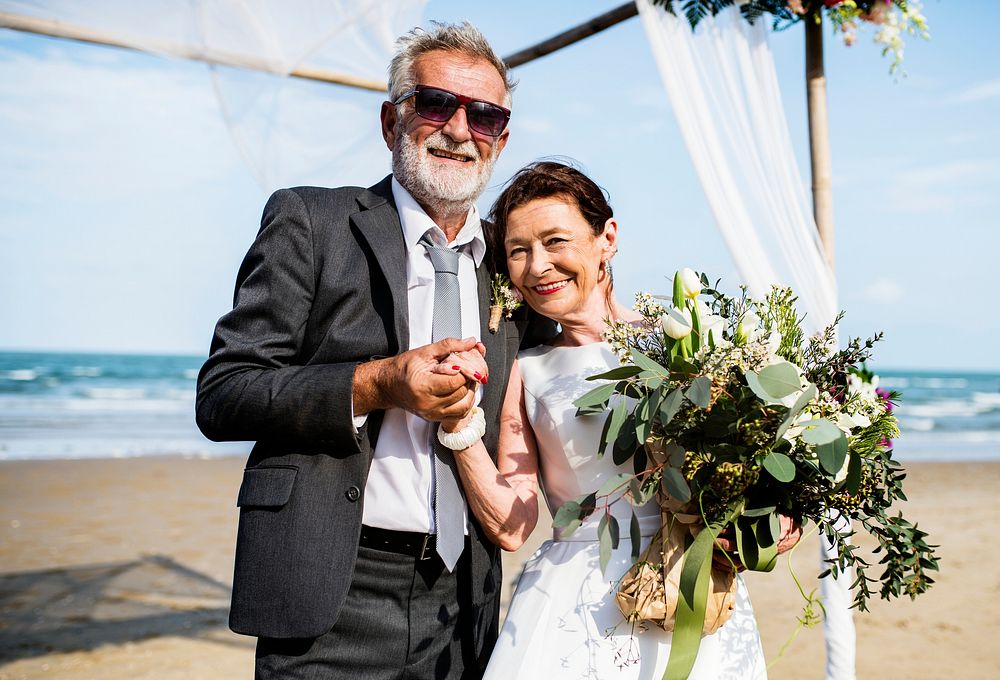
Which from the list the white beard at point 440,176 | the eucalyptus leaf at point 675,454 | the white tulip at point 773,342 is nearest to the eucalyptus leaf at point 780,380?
the white tulip at point 773,342

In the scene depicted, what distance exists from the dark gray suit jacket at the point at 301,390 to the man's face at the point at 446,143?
0.61 feet

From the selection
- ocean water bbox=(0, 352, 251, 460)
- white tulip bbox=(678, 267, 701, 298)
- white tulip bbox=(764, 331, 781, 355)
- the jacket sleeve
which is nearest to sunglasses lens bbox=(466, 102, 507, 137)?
the jacket sleeve

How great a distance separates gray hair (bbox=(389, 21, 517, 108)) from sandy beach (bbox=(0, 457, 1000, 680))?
426 cm

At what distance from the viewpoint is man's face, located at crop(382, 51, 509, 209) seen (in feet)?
7.87

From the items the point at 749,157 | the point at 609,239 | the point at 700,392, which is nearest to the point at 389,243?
the point at 609,239

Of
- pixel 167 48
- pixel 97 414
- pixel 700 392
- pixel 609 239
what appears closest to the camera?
pixel 700 392

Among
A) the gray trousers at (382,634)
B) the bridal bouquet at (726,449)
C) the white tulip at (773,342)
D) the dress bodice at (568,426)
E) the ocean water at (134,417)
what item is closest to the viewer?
the bridal bouquet at (726,449)

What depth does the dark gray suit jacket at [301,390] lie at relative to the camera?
2057 millimetres

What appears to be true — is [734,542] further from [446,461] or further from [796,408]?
[446,461]

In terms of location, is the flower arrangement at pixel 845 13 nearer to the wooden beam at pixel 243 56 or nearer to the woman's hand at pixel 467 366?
the wooden beam at pixel 243 56

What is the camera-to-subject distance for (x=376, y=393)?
203 cm

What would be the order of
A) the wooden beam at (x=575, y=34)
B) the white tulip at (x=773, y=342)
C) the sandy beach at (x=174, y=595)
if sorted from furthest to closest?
the sandy beach at (x=174, y=595) < the wooden beam at (x=575, y=34) < the white tulip at (x=773, y=342)

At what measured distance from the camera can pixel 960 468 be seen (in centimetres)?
1559

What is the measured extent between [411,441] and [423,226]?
2.04 feet
